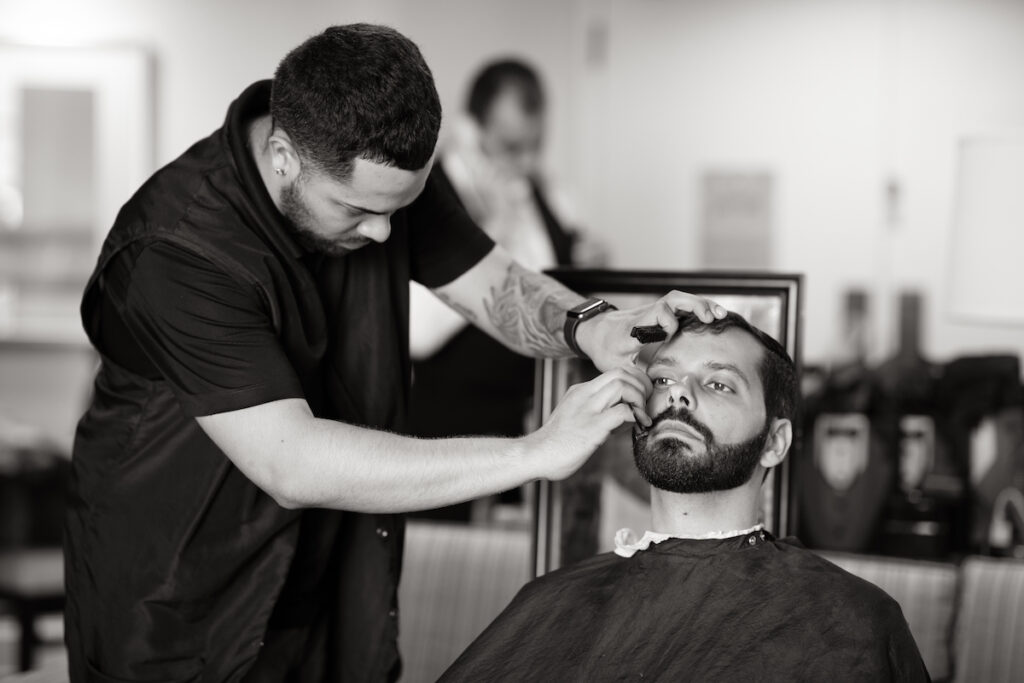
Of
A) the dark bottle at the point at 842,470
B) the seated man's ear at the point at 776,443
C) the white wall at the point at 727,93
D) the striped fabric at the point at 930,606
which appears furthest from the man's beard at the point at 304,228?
the white wall at the point at 727,93

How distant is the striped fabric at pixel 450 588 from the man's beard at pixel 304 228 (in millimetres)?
866

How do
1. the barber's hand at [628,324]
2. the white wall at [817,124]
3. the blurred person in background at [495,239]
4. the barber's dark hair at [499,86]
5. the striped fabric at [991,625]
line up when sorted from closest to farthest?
the barber's hand at [628,324], the striped fabric at [991,625], the blurred person in background at [495,239], the barber's dark hair at [499,86], the white wall at [817,124]

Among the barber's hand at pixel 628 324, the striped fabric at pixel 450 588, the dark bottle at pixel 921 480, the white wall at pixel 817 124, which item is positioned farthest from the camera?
the white wall at pixel 817 124

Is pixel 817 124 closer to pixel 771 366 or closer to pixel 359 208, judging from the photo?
pixel 771 366

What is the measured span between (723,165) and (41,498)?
115 inches

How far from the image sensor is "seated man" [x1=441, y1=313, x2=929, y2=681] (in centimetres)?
168

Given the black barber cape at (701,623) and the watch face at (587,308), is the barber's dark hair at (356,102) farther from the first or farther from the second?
the black barber cape at (701,623)

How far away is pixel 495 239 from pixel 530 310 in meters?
1.35


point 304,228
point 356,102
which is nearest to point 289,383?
point 304,228

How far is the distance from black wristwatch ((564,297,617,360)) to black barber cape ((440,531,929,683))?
35 cm

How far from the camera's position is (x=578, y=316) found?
1.85 m

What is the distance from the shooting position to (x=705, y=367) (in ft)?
6.07

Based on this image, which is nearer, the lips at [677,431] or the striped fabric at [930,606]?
the lips at [677,431]

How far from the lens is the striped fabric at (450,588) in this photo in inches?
93.1
